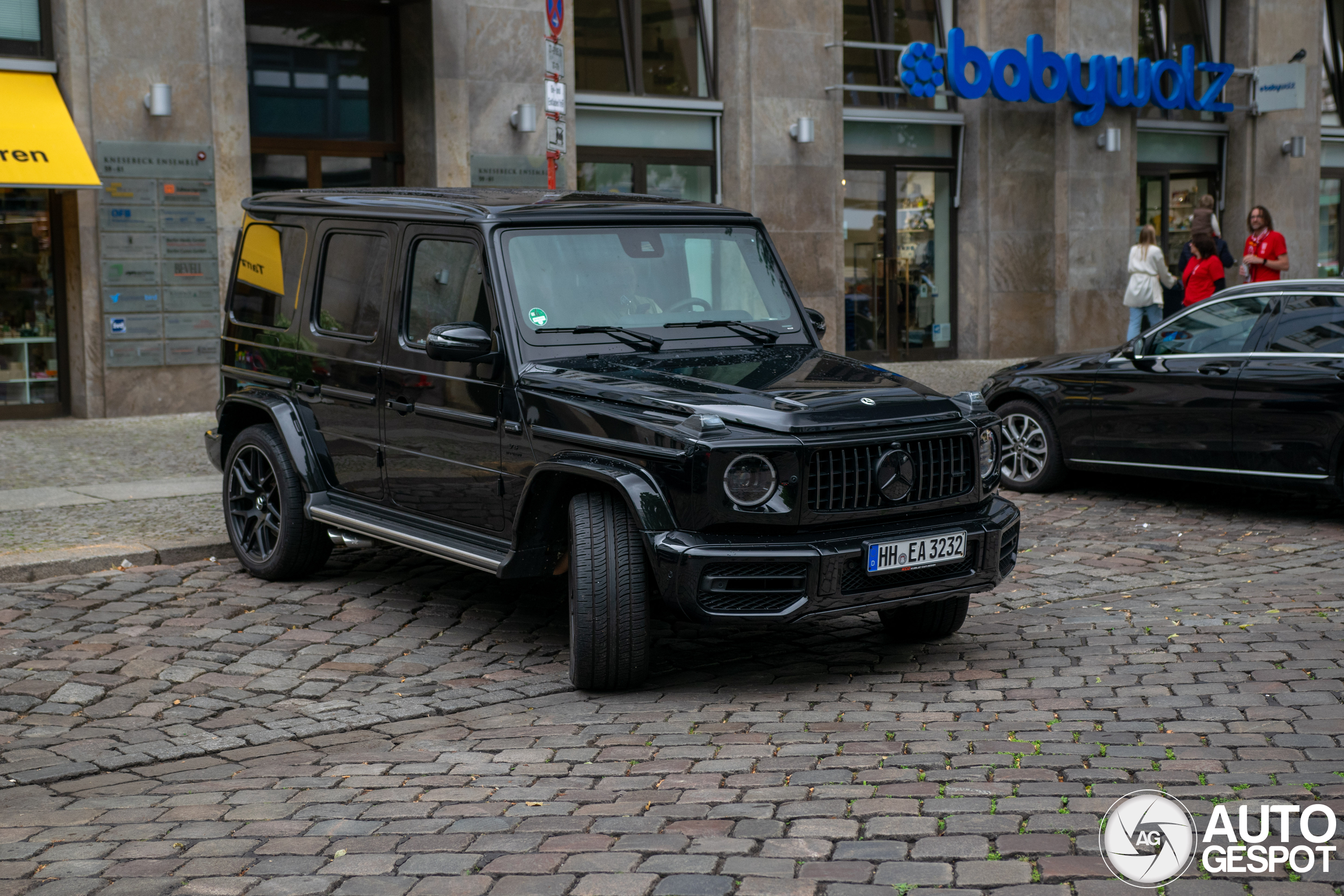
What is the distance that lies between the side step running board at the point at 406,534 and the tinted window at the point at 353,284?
2.77 feet

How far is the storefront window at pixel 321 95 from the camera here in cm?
1653

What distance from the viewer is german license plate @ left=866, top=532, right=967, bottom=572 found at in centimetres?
554

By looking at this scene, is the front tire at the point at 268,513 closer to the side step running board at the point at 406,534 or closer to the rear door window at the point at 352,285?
the side step running board at the point at 406,534

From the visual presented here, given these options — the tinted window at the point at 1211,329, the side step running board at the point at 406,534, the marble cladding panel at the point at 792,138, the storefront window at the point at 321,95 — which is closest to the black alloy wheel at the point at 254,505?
the side step running board at the point at 406,534

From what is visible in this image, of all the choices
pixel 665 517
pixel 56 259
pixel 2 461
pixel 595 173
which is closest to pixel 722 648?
pixel 665 517

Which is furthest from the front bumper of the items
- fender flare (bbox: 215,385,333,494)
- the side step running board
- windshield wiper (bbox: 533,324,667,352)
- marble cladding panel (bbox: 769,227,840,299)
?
marble cladding panel (bbox: 769,227,840,299)

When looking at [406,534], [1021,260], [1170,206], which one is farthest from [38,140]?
[1170,206]

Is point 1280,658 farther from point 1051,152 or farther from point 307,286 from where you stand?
point 1051,152

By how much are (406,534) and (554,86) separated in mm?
4648

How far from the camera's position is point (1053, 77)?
21609 mm

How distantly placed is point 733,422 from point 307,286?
3.05 meters

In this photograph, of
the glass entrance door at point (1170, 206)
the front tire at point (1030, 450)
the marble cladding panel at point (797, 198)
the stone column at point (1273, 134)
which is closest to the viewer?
the front tire at point (1030, 450)

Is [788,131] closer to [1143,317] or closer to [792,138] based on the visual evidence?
[792,138]

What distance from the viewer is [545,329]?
630 centimetres
